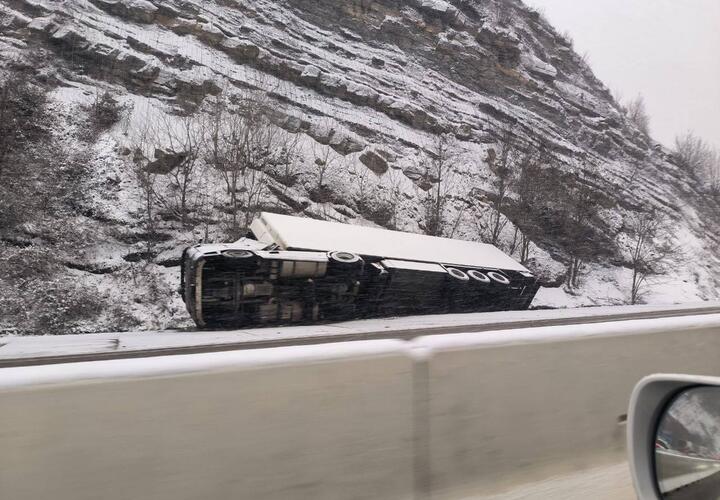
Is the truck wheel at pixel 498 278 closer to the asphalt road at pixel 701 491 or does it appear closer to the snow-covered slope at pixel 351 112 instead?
the snow-covered slope at pixel 351 112

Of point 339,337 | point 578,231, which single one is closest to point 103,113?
point 339,337

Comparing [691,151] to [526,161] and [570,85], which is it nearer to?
[570,85]

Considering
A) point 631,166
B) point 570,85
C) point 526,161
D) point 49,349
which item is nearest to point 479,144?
point 526,161

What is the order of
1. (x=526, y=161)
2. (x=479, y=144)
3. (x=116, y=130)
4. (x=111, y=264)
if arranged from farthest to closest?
1. (x=479, y=144)
2. (x=526, y=161)
3. (x=116, y=130)
4. (x=111, y=264)

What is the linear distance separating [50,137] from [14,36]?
8.36 m

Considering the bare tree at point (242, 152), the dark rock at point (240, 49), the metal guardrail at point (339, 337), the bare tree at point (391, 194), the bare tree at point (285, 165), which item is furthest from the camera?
the dark rock at point (240, 49)

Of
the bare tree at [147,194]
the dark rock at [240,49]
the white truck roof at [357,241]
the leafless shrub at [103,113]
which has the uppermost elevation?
the dark rock at [240,49]

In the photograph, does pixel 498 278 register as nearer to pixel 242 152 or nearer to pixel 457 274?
pixel 457 274

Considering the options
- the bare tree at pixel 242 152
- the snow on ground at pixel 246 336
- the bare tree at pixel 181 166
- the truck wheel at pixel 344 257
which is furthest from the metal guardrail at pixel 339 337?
A: the bare tree at pixel 242 152

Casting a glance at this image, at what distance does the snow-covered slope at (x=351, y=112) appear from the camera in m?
21.7

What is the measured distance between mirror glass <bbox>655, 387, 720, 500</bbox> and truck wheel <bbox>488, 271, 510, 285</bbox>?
51.5 feet

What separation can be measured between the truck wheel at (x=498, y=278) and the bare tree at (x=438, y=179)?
966cm

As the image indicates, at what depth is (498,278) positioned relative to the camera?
1766 centimetres

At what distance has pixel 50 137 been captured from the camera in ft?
71.3
